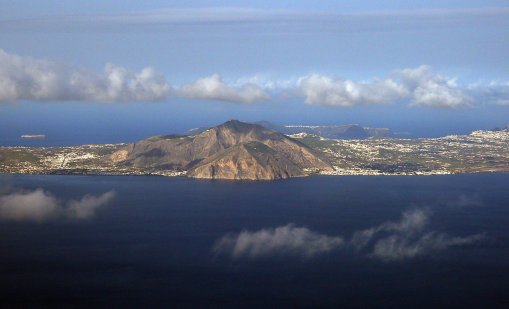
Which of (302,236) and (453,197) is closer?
(302,236)

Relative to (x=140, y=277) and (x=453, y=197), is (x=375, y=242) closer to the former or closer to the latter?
(x=140, y=277)

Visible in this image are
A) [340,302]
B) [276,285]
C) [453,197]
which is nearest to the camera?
[340,302]

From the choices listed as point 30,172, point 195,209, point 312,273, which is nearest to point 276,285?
point 312,273

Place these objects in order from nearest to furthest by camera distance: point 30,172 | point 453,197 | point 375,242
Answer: point 375,242 → point 453,197 → point 30,172

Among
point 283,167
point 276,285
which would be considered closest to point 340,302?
point 276,285

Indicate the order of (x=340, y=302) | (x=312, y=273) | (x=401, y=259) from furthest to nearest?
(x=401, y=259), (x=312, y=273), (x=340, y=302)

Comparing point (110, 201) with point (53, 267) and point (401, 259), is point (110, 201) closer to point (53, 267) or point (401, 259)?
point (53, 267)
